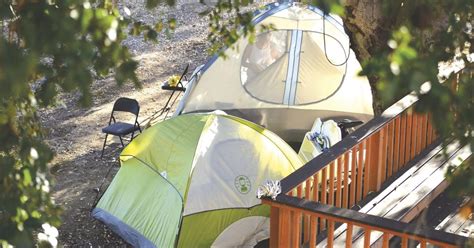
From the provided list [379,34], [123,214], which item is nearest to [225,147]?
[123,214]

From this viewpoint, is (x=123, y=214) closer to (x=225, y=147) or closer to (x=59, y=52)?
(x=225, y=147)

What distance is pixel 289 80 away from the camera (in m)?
7.61

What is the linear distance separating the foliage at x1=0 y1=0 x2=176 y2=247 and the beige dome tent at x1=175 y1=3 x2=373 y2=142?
545cm

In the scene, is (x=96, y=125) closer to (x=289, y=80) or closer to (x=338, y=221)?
(x=289, y=80)

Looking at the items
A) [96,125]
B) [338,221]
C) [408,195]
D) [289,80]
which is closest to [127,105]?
[96,125]

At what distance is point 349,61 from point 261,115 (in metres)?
1.05

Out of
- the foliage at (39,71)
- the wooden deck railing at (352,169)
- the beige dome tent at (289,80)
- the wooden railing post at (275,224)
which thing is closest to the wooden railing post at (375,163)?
the wooden deck railing at (352,169)

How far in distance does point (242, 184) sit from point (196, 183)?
0.37 metres

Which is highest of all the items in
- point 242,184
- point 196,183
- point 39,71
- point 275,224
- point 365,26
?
point 365,26

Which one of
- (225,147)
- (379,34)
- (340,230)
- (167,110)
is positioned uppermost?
(379,34)

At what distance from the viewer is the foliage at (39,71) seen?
4.36ft

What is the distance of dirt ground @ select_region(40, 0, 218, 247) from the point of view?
6629 millimetres

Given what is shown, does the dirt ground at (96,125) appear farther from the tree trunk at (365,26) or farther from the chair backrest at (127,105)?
the tree trunk at (365,26)

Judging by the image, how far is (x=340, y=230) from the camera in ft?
15.0
